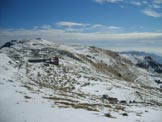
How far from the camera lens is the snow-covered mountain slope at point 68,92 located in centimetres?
3797

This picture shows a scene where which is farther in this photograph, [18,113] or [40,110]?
[40,110]

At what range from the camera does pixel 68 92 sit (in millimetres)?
79750

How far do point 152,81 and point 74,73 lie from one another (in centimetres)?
8031

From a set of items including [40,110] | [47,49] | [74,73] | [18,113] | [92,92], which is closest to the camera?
[18,113]

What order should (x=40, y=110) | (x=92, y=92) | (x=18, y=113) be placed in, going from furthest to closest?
(x=92, y=92), (x=40, y=110), (x=18, y=113)

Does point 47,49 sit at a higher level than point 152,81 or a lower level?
higher

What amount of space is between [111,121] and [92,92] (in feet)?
165

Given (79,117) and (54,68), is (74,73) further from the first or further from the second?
(79,117)

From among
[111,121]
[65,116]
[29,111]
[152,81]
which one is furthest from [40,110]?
A: [152,81]

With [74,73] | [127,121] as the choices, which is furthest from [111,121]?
[74,73]

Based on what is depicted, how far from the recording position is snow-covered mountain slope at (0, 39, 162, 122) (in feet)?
125

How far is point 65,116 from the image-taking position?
35406mm

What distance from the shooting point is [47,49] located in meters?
162

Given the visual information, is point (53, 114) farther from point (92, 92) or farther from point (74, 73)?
point (74, 73)
